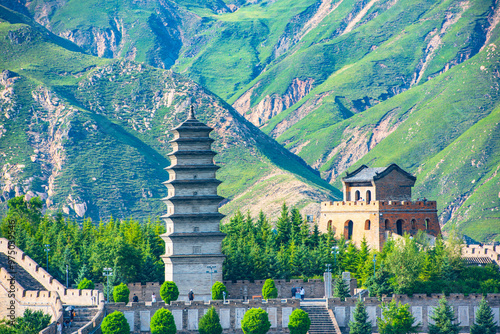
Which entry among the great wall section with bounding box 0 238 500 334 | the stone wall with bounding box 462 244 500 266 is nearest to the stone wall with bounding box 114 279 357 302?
the great wall section with bounding box 0 238 500 334

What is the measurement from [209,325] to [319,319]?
938 centimetres

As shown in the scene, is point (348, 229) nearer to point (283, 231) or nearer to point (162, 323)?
point (283, 231)

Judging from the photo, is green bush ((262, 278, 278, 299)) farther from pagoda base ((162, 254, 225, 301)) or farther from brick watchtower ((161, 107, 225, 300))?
pagoda base ((162, 254, 225, 301))

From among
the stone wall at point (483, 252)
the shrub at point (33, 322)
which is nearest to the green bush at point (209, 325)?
the shrub at point (33, 322)

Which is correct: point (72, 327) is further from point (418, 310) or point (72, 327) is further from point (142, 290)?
point (418, 310)

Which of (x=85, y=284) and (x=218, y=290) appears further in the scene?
(x=218, y=290)

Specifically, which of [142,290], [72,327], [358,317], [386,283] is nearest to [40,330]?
[72,327]

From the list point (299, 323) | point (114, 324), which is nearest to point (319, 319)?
point (299, 323)

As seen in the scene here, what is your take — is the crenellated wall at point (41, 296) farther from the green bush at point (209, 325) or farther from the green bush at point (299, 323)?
the green bush at point (299, 323)

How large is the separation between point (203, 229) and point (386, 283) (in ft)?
57.8

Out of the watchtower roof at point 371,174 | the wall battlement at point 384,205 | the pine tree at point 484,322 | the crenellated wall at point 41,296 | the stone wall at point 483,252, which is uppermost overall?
the watchtower roof at point 371,174

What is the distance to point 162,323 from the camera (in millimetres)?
71812

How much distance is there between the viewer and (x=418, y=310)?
260 feet

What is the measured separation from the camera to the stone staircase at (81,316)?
6943 cm
